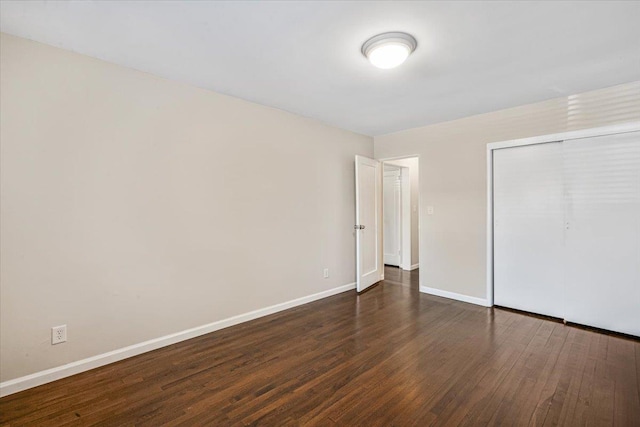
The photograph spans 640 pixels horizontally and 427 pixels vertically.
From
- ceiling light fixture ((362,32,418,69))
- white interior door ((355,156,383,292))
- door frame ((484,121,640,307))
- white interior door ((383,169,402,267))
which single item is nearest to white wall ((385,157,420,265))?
white interior door ((383,169,402,267))

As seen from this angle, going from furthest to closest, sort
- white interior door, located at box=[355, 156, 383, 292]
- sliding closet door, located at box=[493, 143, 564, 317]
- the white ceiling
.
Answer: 1. white interior door, located at box=[355, 156, 383, 292]
2. sliding closet door, located at box=[493, 143, 564, 317]
3. the white ceiling

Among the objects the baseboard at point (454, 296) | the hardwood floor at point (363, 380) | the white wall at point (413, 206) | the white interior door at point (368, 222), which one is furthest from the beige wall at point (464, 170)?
the white wall at point (413, 206)

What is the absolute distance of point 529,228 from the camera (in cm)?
348

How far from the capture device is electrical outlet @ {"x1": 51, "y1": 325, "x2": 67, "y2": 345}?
7.15 feet

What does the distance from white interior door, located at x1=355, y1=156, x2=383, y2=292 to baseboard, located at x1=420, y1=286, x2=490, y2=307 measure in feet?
2.82

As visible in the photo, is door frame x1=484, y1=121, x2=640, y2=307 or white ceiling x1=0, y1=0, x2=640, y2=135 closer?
white ceiling x1=0, y1=0, x2=640, y2=135

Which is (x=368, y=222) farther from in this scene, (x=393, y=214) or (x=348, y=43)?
(x=348, y=43)

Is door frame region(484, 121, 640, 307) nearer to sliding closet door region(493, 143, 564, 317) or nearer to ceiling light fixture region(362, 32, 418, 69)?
sliding closet door region(493, 143, 564, 317)

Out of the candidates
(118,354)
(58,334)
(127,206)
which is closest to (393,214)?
(127,206)

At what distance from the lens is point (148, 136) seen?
2584mm

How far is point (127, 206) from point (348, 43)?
2.26m

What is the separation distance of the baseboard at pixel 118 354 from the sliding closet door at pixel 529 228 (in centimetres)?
288

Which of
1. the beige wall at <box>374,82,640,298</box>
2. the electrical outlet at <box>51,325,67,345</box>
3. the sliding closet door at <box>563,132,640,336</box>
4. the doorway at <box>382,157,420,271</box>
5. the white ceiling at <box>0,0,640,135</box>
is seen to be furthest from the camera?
the doorway at <box>382,157,420,271</box>

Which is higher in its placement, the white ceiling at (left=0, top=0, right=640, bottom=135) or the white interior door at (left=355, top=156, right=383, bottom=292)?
→ the white ceiling at (left=0, top=0, right=640, bottom=135)
